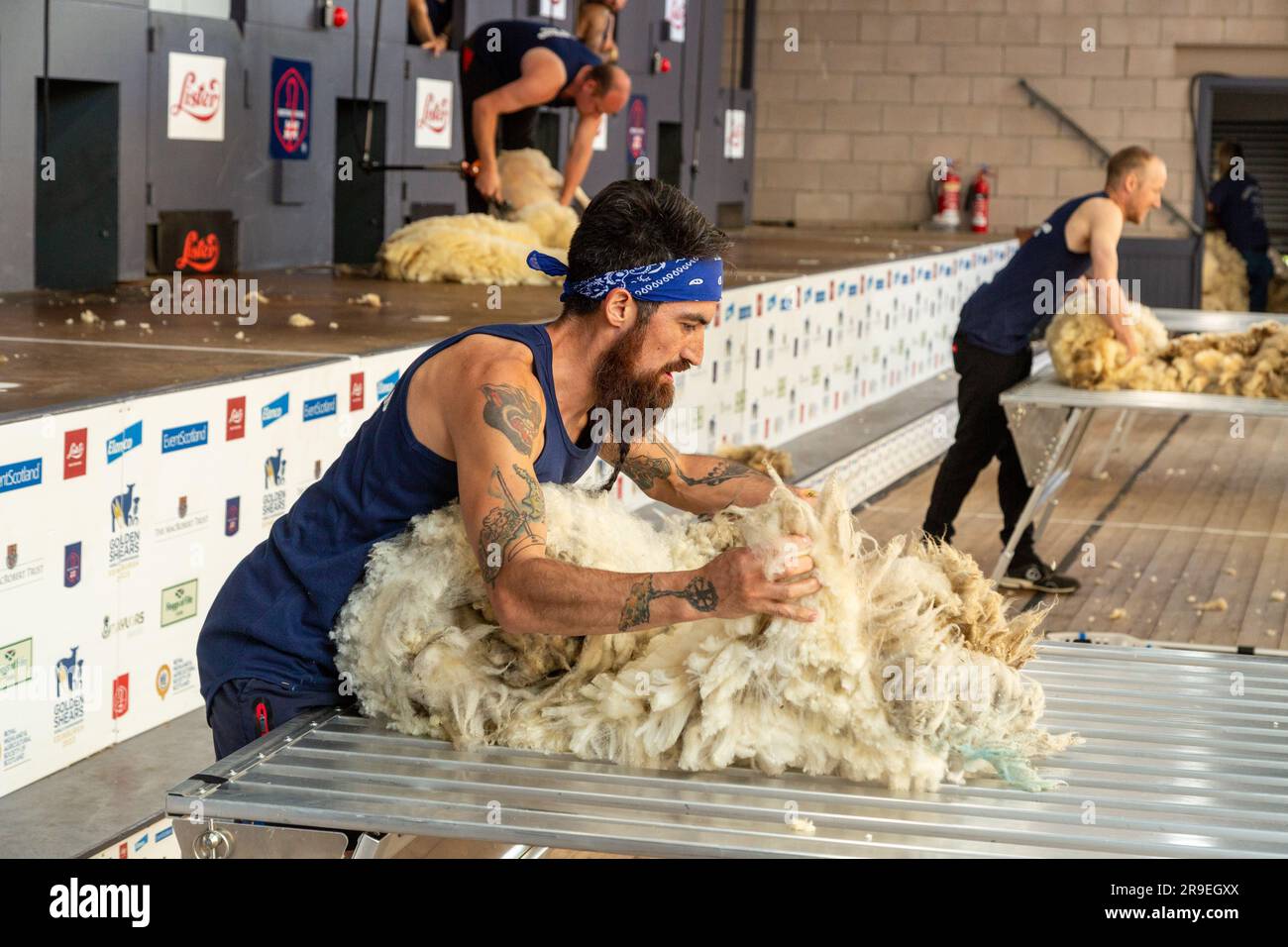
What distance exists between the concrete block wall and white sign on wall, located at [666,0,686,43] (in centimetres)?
423

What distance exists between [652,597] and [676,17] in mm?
10155

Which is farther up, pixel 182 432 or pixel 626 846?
pixel 182 432

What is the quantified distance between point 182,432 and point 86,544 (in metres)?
0.36

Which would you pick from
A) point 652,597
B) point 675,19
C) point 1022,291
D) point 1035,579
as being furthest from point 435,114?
point 652,597

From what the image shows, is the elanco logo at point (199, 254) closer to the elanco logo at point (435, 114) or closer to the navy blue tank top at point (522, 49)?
the navy blue tank top at point (522, 49)

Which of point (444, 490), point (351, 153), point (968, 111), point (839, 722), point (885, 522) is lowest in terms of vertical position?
point (885, 522)

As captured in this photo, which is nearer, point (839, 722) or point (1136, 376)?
point (839, 722)

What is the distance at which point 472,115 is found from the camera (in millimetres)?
7410

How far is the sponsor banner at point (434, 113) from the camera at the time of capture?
841cm

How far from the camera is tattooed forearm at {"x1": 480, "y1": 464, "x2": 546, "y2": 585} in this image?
2020 mm

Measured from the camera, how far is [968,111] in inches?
606
